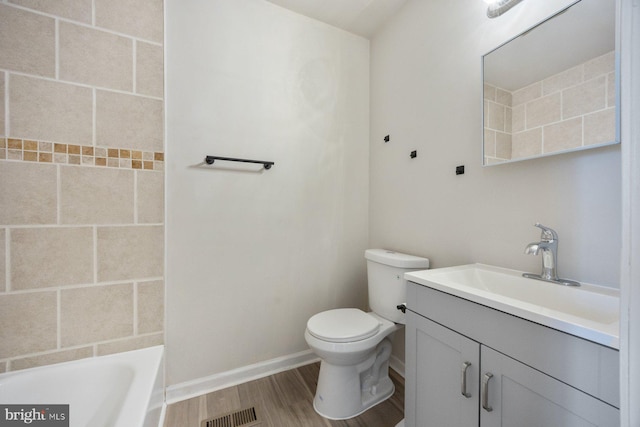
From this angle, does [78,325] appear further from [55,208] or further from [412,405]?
[412,405]

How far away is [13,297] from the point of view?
116 centimetres

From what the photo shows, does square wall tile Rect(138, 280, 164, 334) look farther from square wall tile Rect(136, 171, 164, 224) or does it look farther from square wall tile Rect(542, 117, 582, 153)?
square wall tile Rect(542, 117, 582, 153)

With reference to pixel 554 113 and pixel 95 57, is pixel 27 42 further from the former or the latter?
pixel 554 113

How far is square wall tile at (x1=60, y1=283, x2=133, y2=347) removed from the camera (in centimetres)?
125

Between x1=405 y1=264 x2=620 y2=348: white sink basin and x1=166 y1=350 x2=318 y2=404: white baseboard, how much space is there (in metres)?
1.13

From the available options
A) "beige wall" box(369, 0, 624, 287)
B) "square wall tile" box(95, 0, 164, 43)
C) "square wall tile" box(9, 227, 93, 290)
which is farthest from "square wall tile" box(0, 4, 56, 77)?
"beige wall" box(369, 0, 624, 287)

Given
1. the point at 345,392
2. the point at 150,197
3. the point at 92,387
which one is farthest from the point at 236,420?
the point at 150,197

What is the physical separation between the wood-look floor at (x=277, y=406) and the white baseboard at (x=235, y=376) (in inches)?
1.2

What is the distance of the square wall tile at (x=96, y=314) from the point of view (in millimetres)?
1247

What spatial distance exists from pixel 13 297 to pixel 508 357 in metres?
1.93

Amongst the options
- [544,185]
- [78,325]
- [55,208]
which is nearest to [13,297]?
[78,325]

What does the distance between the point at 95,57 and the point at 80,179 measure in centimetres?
59

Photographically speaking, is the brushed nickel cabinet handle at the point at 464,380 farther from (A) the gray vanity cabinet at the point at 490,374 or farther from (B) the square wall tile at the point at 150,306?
(B) the square wall tile at the point at 150,306

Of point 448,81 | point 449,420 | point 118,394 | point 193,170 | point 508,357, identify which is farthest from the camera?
point 193,170
